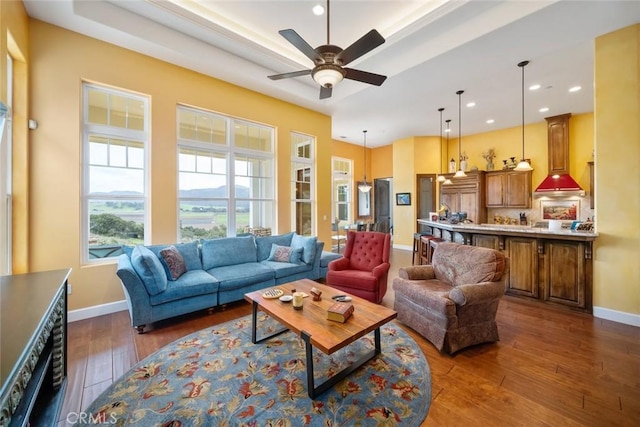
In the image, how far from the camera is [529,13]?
8.92 feet

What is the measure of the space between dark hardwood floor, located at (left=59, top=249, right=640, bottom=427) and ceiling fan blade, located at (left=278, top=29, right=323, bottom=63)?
3008 mm

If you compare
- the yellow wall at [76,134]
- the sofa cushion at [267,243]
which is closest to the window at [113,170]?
the yellow wall at [76,134]

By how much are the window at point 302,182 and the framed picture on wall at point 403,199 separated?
368 cm

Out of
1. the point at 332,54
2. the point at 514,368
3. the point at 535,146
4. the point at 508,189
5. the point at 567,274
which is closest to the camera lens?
the point at 514,368

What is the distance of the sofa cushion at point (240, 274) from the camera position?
3406 millimetres

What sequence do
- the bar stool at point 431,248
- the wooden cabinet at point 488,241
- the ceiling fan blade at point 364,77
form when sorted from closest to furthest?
the ceiling fan blade at point 364,77 → the wooden cabinet at point 488,241 → the bar stool at point 431,248

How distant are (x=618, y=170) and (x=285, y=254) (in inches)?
179

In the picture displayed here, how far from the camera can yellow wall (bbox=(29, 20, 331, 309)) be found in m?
2.94

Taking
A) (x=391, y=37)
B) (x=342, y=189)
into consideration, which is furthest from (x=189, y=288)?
(x=342, y=189)

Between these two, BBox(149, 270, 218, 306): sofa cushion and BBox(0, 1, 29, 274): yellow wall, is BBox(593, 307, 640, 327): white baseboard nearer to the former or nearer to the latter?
BBox(149, 270, 218, 306): sofa cushion

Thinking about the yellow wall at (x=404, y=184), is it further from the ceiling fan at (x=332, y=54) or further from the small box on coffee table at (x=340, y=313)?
the small box on coffee table at (x=340, y=313)

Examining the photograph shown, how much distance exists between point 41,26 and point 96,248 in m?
2.68

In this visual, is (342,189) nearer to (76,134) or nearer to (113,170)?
(113,170)

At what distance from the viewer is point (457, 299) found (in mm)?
2387
